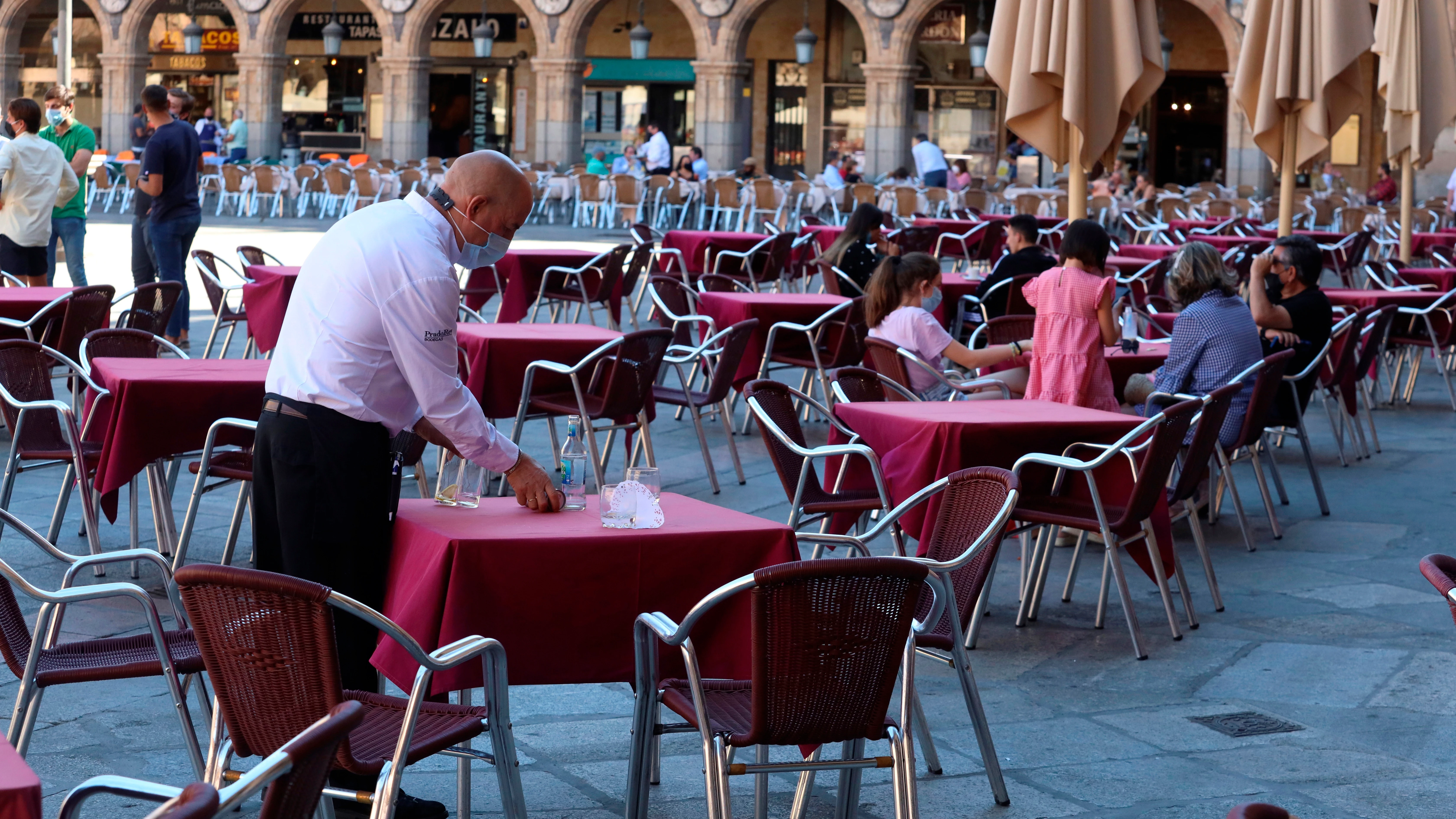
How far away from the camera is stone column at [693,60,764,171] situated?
26.0 meters

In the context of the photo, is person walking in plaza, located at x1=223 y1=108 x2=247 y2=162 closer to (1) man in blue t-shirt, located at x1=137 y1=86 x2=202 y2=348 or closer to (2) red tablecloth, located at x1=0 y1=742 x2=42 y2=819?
(1) man in blue t-shirt, located at x1=137 y1=86 x2=202 y2=348

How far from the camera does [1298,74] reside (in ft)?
28.3

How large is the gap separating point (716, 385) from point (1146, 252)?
5600 millimetres

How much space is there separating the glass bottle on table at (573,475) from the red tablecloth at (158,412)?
1.58 m

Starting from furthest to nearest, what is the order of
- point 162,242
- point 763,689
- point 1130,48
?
point 162,242, point 1130,48, point 763,689

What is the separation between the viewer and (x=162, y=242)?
9.29 metres

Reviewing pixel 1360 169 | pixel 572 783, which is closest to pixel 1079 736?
pixel 572 783

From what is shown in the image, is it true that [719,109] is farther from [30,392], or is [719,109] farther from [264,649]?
[264,649]

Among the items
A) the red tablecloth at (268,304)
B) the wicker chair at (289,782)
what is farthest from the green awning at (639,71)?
the wicker chair at (289,782)

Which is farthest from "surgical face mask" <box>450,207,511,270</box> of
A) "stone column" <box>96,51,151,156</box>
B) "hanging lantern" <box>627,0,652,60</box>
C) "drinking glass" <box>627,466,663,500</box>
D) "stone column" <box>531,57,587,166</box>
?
"stone column" <box>96,51,151,156</box>

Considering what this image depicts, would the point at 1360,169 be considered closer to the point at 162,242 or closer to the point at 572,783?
the point at 162,242

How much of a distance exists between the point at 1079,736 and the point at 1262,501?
9.82 feet

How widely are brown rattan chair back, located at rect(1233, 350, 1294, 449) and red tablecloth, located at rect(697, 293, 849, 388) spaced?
2238mm

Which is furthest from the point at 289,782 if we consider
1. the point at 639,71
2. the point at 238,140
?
the point at 639,71
